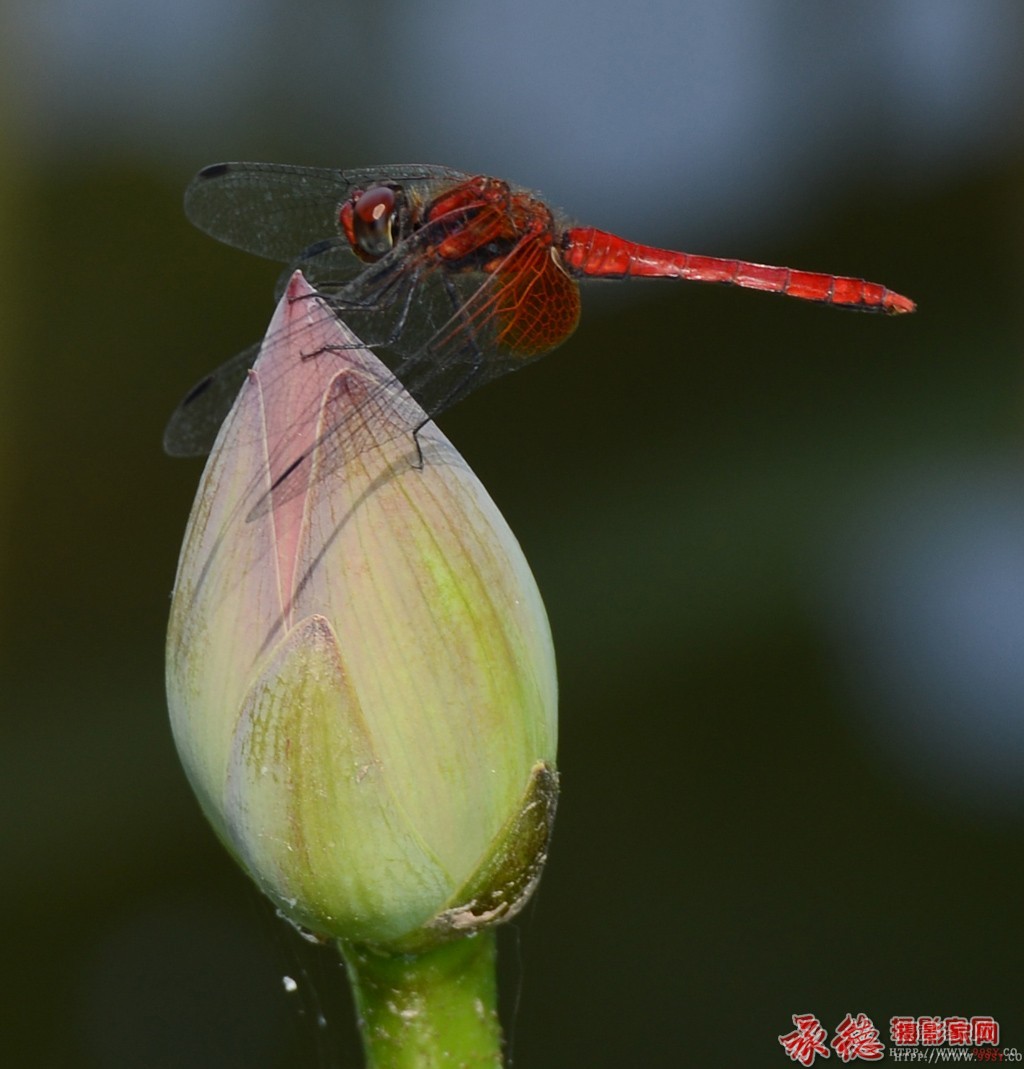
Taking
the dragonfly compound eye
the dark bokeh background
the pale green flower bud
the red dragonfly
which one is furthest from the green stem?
the dark bokeh background

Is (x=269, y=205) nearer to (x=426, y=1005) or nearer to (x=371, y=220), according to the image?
(x=371, y=220)

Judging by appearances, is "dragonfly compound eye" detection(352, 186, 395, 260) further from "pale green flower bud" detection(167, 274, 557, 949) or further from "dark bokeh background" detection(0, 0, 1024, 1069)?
"dark bokeh background" detection(0, 0, 1024, 1069)

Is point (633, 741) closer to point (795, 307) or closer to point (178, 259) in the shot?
point (795, 307)

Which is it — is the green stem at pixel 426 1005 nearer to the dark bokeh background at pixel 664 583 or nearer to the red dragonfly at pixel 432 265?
the red dragonfly at pixel 432 265

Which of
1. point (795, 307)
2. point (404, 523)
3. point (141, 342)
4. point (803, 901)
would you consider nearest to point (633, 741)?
point (803, 901)

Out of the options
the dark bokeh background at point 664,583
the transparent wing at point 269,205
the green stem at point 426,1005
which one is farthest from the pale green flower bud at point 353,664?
the dark bokeh background at point 664,583
